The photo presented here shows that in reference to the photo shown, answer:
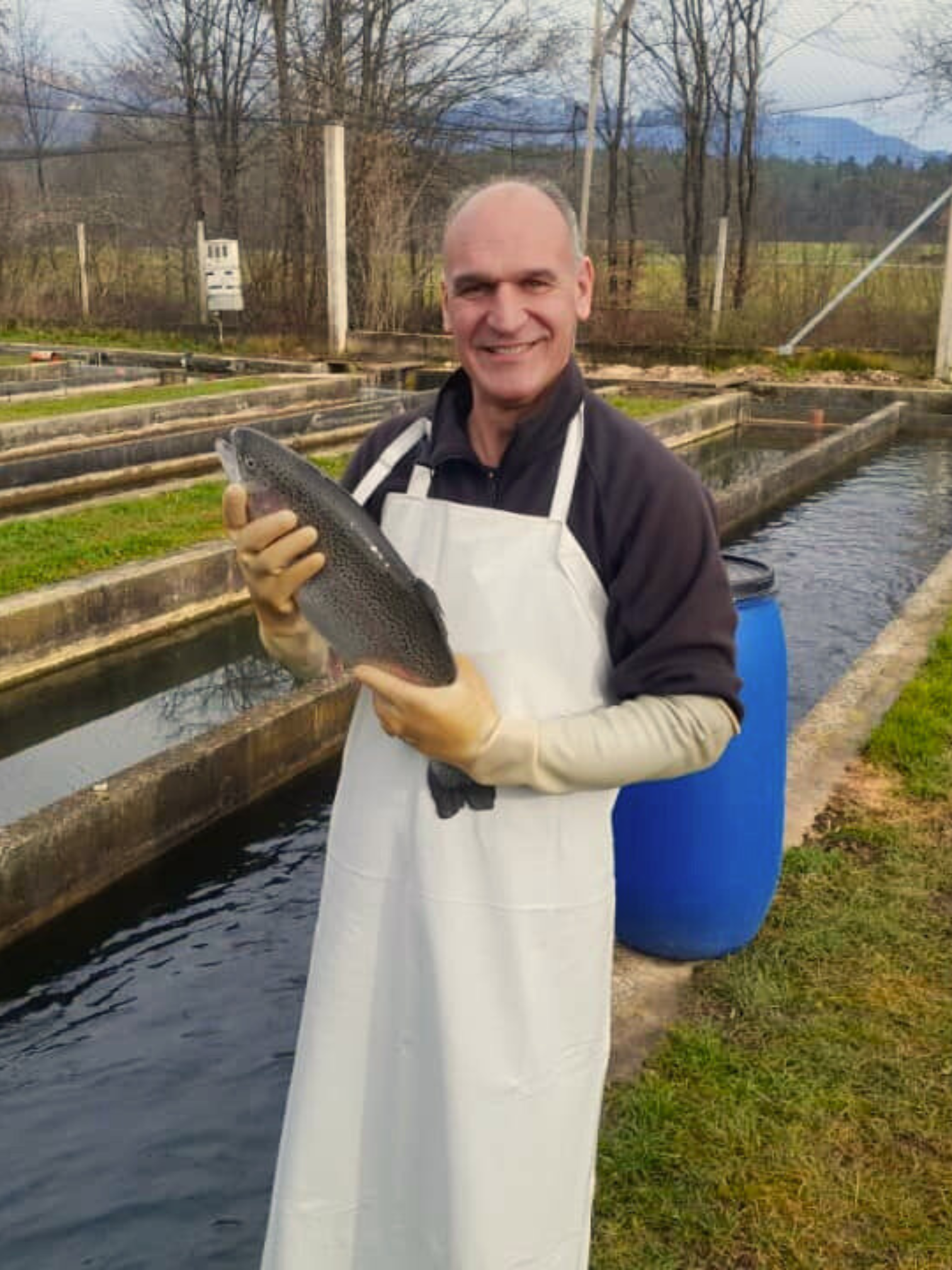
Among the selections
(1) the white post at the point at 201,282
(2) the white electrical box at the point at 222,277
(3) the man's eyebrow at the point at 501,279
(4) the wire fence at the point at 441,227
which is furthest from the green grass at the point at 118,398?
(3) the man's eyebrow at the point at 501,279

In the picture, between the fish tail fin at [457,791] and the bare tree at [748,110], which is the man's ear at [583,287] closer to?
the fish tail fin at [457,791]

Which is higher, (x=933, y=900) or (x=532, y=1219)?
(x=532, y=1219)

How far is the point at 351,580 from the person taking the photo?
6.03 feet

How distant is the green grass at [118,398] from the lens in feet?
48.5

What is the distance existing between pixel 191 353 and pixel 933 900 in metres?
21.8

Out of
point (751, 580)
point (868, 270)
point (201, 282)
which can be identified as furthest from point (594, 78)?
point (751, 580)

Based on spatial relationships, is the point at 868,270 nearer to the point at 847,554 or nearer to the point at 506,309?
the point at 847,554

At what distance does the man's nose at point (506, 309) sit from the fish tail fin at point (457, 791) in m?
0.67

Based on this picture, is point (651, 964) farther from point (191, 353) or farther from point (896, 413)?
point (191, 353)

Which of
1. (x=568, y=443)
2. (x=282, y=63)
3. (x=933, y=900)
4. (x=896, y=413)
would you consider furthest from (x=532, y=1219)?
(x=282, y=63)

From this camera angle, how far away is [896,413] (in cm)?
1897

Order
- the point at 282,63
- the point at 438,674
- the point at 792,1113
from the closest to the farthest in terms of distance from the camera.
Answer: the point at 438,674, the point at 792,1113, the point at 282,63

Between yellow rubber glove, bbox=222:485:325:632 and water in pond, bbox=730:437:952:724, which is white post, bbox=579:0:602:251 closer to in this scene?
water in pond, bbox=730:437:952:724

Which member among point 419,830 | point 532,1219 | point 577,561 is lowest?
point 532,1219
